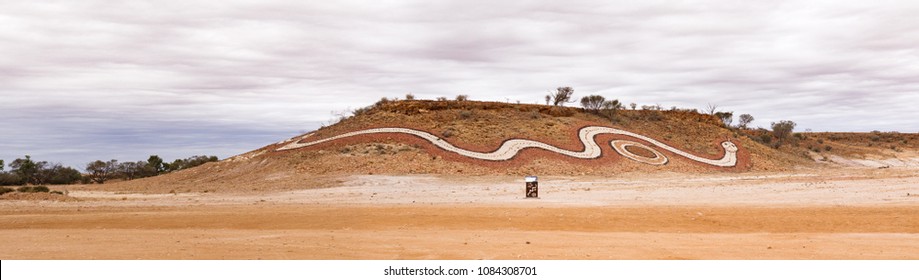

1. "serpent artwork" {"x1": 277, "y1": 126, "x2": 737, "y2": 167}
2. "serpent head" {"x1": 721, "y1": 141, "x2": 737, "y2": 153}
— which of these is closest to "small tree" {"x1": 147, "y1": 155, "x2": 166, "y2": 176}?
"serpent artwork" {"x1": 277, "y1": 126, "x2": 737, "y2": 167}

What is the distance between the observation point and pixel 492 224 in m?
18.1

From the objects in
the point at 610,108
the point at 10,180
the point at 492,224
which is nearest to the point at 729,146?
the point at 610,108

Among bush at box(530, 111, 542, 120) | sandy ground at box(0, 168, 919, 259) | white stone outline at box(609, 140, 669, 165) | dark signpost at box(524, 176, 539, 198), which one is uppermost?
bush at box(530, 111, 542, 120)

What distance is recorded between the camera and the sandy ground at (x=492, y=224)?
40.8 feet

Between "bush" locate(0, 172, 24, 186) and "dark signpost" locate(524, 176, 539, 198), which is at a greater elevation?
"dark signpost" locate(524, 176, 539, 198)

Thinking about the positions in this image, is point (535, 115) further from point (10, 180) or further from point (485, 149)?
point (10, 180)

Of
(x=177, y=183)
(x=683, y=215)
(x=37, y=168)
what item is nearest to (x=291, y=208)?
(x=683, y=215)

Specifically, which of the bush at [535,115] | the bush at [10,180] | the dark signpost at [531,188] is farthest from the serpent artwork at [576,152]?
the bush at [10,180]

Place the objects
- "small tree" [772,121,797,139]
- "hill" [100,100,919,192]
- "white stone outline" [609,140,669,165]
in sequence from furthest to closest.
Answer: "small tree" [772,121,797,139] < "white stone outline" [609,140,669,165] < "hill" [100,100,919,192]

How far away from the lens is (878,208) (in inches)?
796

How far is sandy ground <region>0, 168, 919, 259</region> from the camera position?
12422 millimetres

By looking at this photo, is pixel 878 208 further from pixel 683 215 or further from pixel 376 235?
pixel 376 235

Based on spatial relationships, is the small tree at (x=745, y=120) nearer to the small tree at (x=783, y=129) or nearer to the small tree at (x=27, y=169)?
the small tree at (x=783, y=129)

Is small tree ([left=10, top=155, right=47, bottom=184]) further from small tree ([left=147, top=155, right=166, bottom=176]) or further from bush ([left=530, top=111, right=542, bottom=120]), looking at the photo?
bush ([left=530, top=111, right=542, bottom=120])
